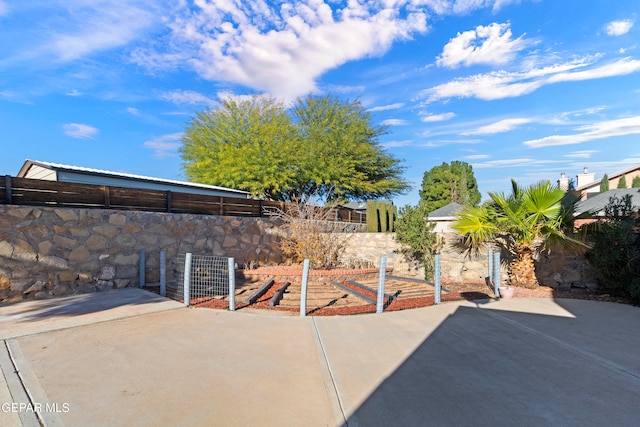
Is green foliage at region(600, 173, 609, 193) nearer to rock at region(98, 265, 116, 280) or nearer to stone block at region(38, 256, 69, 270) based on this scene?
rock at region(98, 265, 116, 280)

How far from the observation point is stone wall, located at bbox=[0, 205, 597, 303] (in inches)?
242

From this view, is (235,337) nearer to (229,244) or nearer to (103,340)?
(103,340)

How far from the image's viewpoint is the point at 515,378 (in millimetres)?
3207

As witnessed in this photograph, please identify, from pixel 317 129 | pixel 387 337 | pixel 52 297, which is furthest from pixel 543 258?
pixel 317 129

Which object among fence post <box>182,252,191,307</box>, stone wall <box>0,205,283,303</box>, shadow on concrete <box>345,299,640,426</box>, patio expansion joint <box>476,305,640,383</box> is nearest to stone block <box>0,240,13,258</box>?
stone wall <box>0,205,283,303</box>

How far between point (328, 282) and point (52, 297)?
600 cm

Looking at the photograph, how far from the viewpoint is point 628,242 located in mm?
6449

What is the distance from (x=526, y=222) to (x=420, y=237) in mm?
2769

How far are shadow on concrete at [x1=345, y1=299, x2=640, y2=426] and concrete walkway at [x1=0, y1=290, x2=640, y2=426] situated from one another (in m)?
0.02

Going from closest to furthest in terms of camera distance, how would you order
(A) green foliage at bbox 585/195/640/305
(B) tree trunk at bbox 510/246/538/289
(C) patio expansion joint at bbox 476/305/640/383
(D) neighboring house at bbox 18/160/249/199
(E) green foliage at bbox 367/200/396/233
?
(C) patio expansion joint at bbox 476/305/640/383 → (A) green foliage at bbox 585/195/640/305 → (B) tree trunk at bbox 510/246/538/289 → (D) neighboring house at bbox 18/160/249/199 → (E) green foliage at bbox 367/200/396/233

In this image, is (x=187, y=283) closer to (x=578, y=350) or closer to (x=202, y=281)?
(x=202, y=281)

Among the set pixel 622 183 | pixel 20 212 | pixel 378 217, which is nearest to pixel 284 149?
pixel 378 217

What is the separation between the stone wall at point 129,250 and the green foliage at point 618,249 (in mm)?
906

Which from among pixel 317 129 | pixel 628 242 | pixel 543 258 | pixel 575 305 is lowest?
pixel 575 305
